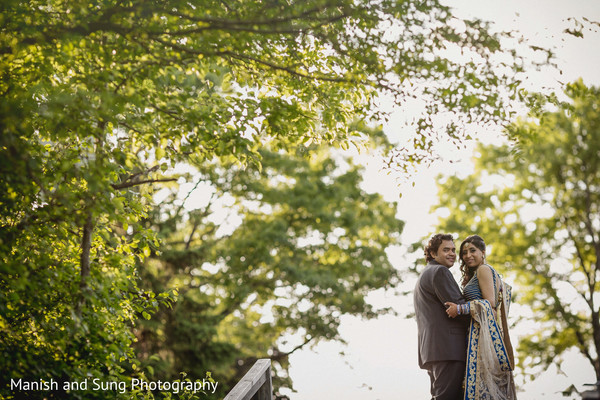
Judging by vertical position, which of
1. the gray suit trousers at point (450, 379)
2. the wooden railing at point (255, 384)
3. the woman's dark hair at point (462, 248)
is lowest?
the gray suit trousers at point (450, 379)

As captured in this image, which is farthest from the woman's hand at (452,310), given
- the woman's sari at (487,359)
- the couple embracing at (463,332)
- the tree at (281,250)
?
the tree at (281,250)

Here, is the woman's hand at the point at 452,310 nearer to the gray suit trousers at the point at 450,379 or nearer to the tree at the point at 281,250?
the gray suit trousers at the point at 450,379

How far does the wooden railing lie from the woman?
1.85 m

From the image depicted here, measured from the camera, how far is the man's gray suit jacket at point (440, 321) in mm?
5094

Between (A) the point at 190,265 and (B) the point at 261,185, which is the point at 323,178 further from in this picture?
(A) the point at 190,265

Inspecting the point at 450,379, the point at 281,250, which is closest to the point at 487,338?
the point at 450,379

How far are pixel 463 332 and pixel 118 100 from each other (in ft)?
11.2

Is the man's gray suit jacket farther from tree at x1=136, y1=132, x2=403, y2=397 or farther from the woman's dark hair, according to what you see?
tree at x1=136, y1=132, x2=403, y2=397

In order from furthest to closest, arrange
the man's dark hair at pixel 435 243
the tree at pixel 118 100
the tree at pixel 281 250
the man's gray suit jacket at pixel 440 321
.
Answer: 1. the tree at pixel 281 250
2. the man's dark hair at pixel 435 243
3. the man's gray suit jacket at pixel 440 321
4. the tree at pixel 118 100

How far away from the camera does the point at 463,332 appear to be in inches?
205

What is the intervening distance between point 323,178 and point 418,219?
4.18 metres

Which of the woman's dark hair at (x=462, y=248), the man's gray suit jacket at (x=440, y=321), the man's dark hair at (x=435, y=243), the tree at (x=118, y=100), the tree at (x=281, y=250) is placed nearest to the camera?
the tree at (x=118, y=100)

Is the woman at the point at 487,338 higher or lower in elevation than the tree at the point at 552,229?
lower

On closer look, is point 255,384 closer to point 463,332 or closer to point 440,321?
point 440,321
